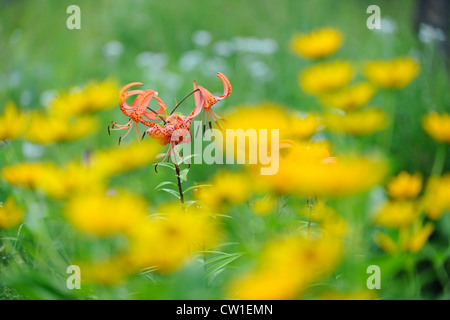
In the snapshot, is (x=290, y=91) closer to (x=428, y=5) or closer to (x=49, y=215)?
(x=428, y=5)

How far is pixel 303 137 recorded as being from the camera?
0.80m

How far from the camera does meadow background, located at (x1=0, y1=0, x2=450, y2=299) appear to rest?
875 millimetres

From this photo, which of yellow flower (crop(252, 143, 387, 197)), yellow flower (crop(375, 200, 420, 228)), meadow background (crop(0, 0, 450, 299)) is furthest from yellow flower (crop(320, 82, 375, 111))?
yellow flower (crop(252, 143, 387, 197))

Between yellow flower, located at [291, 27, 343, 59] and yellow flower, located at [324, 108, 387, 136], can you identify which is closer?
yellow flower, located at [324, 108, 387, 136]

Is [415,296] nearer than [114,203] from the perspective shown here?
No

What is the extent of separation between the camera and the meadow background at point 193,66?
2.87 feet

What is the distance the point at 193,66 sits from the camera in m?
1.90

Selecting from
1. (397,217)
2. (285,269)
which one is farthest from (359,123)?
(285,269)

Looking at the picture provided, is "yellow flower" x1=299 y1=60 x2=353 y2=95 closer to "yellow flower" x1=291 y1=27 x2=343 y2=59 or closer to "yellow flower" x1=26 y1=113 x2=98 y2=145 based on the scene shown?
"yellow flower" x1=291 y1=27 x2=343 y2=59

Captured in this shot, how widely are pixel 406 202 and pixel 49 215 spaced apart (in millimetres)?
583

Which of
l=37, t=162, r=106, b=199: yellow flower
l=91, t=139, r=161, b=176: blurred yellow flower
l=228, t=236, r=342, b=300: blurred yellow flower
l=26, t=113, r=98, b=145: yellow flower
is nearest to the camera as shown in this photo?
l=228, t=236, r=342, b=300: blurred yellow flower

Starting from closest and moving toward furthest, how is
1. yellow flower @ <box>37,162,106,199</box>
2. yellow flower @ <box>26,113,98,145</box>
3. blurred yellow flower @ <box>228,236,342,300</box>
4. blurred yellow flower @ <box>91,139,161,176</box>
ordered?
blurred yellow flower @ <box>228,236,342,300</box> → yellow flower @ <box>37,162,106,199</box> → blurred yellow flower @ <box>91,139,161,176</box> → yellow flower @ <box>26,113,98,145</box>

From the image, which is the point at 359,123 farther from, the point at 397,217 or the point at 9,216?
the point at 9,216
